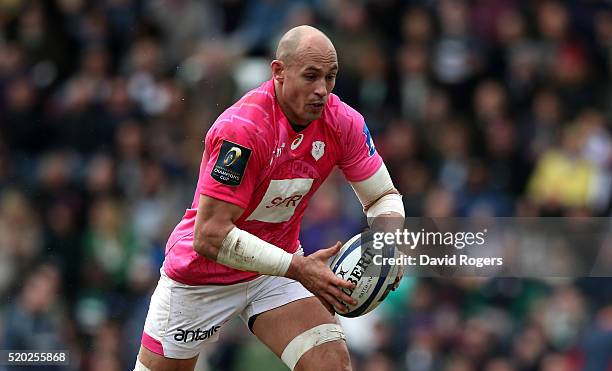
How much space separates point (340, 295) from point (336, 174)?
492 centimetres

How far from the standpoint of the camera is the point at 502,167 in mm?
10984

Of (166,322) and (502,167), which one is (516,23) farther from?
(166,322)

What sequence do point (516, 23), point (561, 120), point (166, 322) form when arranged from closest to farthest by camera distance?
point (166, 322)
point (561, 120)
point (516, 23)

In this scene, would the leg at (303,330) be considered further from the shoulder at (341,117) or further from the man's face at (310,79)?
the man's face at (310,79)

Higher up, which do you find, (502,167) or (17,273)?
(502,167)

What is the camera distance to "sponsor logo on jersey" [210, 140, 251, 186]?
19.4 ft

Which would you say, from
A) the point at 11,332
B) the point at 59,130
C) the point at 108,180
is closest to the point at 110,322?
the point at 11,332

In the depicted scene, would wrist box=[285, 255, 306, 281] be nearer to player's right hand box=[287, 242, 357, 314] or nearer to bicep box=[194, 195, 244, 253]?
player's right hand box=[287, 242, 357, 314]

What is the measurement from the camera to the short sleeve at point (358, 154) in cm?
645

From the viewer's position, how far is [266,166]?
612 centimetres

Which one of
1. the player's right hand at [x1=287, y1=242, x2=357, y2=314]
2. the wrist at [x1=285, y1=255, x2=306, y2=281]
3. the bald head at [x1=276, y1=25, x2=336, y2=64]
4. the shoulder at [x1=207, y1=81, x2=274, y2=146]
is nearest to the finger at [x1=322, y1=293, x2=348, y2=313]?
the player's right hand at [x1=287, y1=242, x2=357, y2=314]

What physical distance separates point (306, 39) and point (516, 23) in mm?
6007

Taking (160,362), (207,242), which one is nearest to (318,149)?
(207,242)

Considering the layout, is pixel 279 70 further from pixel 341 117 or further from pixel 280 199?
pixel 280 199
